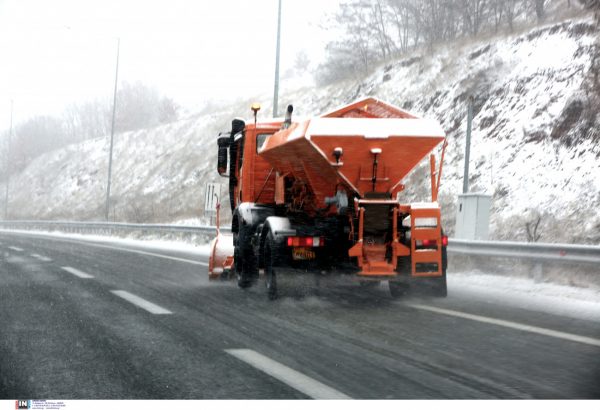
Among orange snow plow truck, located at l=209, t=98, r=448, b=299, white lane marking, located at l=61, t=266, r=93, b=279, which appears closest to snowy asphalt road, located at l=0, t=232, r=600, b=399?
orange snow plow truck, located at l=209, t=98, r=448, b=299

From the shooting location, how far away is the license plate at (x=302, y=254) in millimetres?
9180

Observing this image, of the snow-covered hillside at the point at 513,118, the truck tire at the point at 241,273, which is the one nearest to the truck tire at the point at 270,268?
the truck tire at the point at 241,273

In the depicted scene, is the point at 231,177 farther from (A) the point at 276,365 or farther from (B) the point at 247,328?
(A) the point at 276,365

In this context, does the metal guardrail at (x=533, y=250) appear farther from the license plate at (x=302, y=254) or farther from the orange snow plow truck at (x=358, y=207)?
the license plate at (x=302, y=254)

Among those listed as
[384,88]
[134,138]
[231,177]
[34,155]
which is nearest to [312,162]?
[231,177]

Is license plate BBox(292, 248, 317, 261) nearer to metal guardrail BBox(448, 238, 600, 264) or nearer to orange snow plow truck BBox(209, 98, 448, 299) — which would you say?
orange snow plow truck BBox(209, 98, 448, 299)

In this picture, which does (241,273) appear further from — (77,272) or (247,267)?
(77,272)

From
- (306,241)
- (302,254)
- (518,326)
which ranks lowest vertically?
(518,326)

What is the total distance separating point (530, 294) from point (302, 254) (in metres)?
3.53

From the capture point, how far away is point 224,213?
3478cm

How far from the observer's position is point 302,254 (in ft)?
Answer: 30.2

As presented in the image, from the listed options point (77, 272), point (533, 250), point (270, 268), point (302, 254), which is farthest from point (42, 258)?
point (533, 250)

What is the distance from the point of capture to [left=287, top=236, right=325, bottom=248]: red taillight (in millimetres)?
9141

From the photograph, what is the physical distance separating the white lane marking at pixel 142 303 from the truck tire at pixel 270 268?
5.01ft
